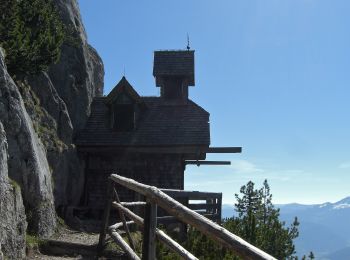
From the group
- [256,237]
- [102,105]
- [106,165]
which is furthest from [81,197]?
[256,237]

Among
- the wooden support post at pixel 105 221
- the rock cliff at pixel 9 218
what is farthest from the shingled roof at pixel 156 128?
the wooden support post at pixel 105 221

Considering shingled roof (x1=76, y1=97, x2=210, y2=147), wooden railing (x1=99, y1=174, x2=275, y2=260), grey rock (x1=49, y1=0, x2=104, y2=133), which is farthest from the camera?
grey rock (x1=49, y1=0, x2=104, y2=133)

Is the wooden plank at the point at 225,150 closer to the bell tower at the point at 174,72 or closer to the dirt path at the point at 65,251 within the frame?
the bell tower at the point at 174,72

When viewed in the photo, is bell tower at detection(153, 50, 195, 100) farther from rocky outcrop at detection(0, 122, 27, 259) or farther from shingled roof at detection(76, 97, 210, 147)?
rocky outcrop at detection(0, 122, 27, 259)

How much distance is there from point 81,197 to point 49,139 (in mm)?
4181

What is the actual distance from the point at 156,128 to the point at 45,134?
601 cm

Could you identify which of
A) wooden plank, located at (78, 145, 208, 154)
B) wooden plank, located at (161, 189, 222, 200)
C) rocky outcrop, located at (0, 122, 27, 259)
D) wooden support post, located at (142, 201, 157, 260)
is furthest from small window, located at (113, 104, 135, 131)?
wooden support post, located at (142, 201, 157, 260)

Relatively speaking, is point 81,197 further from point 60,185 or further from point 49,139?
point 49,139

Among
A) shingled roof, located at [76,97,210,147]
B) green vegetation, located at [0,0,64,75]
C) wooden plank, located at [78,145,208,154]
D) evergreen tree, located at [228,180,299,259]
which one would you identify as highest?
green vegetation, located at [0,0,64,75]

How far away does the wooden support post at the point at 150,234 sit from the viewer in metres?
5.60

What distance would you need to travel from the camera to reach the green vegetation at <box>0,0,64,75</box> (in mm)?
13281

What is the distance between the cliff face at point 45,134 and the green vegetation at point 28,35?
1.25 meters

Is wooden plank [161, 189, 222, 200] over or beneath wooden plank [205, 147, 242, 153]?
beneath

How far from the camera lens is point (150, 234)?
567 cm
